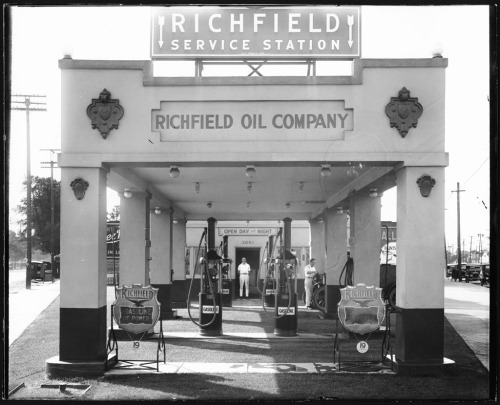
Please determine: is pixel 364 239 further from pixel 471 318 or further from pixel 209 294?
pixel 471 318

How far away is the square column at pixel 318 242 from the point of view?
21344mm

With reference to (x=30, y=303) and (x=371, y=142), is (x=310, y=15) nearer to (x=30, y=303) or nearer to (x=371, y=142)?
(x=371, y=142)

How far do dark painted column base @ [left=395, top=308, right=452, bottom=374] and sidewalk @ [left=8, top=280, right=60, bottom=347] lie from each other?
6818 millimetres

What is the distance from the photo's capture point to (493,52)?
713 cm

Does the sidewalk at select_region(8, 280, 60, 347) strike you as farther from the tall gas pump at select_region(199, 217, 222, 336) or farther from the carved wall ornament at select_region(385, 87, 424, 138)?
the carved wall ornament at select_region(385, 87, 424, 138)

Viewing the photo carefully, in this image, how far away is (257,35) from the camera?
9.76 m

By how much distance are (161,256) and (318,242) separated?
631cm

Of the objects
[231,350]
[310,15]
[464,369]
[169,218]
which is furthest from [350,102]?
[169,218]

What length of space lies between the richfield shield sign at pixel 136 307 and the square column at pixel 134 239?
393 centimetres

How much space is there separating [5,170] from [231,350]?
6.27m

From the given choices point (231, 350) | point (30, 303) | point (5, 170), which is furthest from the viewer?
point (30, 303)

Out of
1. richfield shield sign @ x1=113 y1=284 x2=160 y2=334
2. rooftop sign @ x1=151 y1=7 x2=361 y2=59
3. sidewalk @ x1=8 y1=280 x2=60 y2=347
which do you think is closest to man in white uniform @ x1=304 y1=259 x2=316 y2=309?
sidewalk @ x1=8 y1=280 x2=60 y2=347

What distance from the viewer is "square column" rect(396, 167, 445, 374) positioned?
373 inches

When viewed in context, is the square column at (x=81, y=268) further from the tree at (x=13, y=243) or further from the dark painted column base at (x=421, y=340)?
the dark painted column base at (x=421, y=340)
